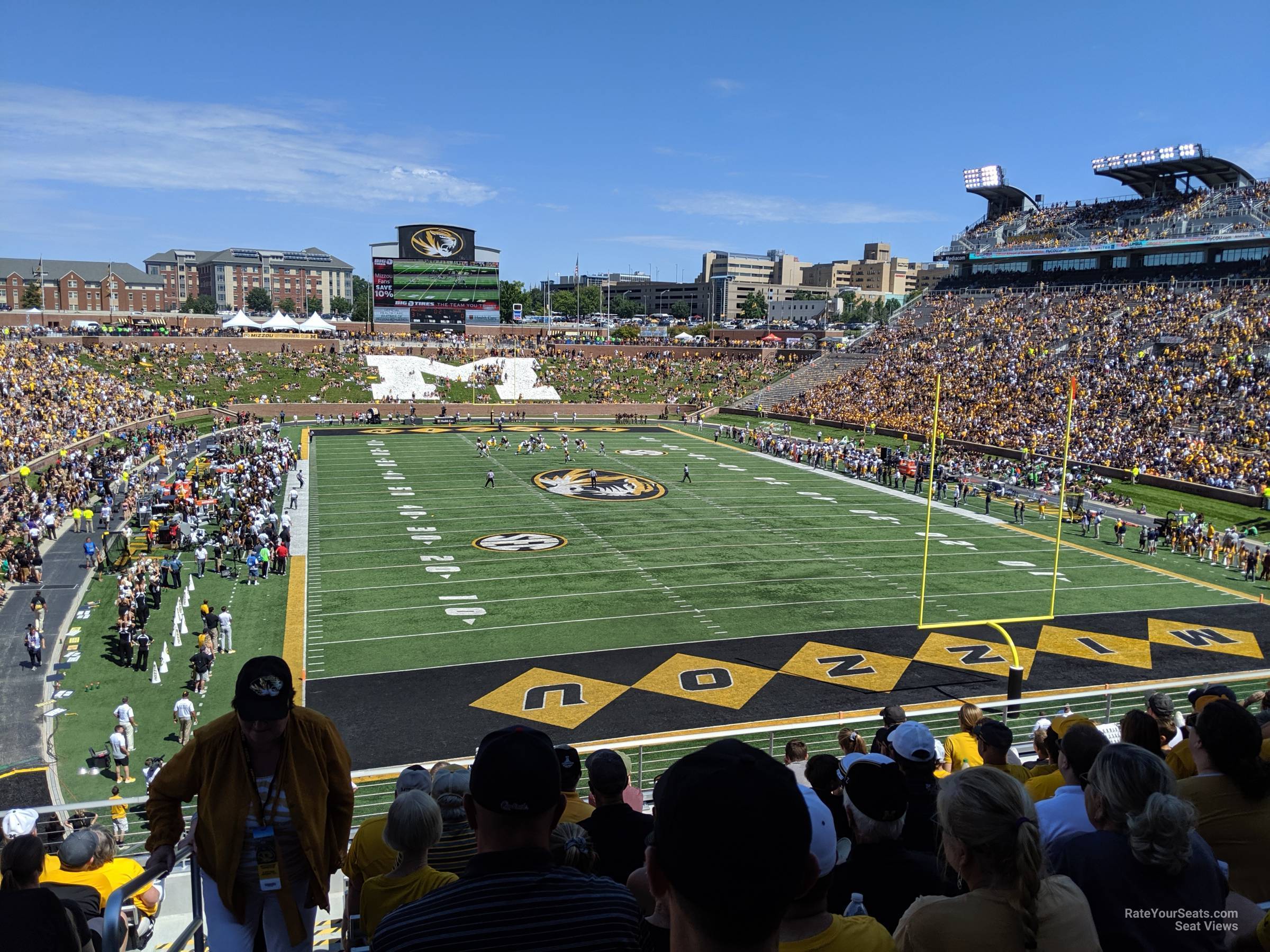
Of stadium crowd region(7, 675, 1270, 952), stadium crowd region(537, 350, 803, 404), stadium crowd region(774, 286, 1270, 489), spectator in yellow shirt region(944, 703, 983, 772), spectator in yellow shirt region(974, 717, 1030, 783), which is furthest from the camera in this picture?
stadium crowd region(537, 350, 803, 404)

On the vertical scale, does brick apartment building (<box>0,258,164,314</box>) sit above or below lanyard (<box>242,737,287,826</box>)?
above

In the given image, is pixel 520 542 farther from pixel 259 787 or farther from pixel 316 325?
pixel 316 325

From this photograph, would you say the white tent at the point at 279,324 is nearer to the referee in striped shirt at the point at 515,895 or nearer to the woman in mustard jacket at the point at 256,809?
the woman in mustard jacket at the point at 256,809

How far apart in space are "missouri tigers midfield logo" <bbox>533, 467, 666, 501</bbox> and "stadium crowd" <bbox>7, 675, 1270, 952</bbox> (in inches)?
1211

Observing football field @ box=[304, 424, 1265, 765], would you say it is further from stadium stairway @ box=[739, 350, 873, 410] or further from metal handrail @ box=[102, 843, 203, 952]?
stadium stairway @ box=[739, 350, 873, 410]

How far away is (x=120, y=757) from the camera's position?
1352cm

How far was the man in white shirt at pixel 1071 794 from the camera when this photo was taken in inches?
167

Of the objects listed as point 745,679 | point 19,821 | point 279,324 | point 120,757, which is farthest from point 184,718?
→ point 279,324

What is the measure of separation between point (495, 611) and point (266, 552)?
22.3ft

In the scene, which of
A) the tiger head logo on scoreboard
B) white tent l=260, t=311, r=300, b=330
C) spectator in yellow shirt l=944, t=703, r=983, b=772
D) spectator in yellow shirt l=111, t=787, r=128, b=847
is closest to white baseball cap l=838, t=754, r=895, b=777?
spectator in yellow shirt l=944, t=703, r=983, b=772

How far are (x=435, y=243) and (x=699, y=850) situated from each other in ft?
270

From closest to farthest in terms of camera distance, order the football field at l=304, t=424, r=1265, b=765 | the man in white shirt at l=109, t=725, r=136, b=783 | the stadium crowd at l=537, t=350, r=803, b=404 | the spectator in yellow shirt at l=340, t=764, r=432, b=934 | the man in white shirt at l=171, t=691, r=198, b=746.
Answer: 1. the spectator in yellow shirt at l=340, t=764, r=432, b=934
2. the man in white shirt at l=109, t=725, r=136, b=783
3. the man in white shirt at l=171, t=691, r=198, b=746
4. the football field at l=304, t=424, r=1265, b=765
5. the stadium crowd at l=537, t=350, r=803, b=404

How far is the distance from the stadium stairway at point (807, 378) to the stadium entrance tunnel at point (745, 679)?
50.2 meters

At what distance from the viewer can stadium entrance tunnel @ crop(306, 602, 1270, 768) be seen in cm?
1541
